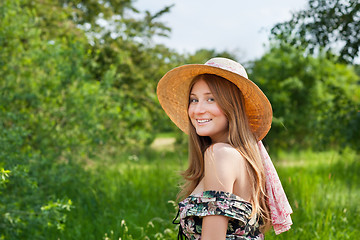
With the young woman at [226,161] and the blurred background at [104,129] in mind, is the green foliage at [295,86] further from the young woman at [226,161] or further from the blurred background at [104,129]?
the young woman at [226,161]

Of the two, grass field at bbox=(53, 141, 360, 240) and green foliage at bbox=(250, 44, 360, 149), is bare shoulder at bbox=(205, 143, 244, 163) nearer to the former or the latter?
grass field at bbox=(53, 141, 360, 240)

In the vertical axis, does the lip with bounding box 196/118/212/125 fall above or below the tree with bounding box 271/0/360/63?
below

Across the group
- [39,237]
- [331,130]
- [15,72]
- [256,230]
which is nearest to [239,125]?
[256,230]

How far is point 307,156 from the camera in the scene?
37.1 feet

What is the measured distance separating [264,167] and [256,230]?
0.34 meters

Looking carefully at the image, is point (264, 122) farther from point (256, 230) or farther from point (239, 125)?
point (256, 230)

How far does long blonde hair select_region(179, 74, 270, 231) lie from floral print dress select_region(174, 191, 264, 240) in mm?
79

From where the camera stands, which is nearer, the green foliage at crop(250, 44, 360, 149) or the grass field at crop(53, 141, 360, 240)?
the grass field at crop(53, 141, 360, 240)

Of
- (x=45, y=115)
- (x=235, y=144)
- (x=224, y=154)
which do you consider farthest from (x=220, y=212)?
(x=45, y=115)

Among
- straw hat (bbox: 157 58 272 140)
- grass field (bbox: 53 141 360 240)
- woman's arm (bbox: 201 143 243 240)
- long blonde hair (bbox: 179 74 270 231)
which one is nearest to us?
woman's arm (bbox: 201 143 243 240)

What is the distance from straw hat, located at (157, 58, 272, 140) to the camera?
7.07 ft

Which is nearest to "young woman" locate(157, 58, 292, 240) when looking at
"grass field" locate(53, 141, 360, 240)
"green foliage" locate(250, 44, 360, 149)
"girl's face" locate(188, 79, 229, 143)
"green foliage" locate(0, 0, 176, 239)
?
"girl's face" locate(188, 79, 229, 143)

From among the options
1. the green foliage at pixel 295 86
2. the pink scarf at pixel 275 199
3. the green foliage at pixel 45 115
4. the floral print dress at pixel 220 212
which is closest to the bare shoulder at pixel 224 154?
the floral print dress at pixel 220 212

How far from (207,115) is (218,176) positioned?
400 mm
